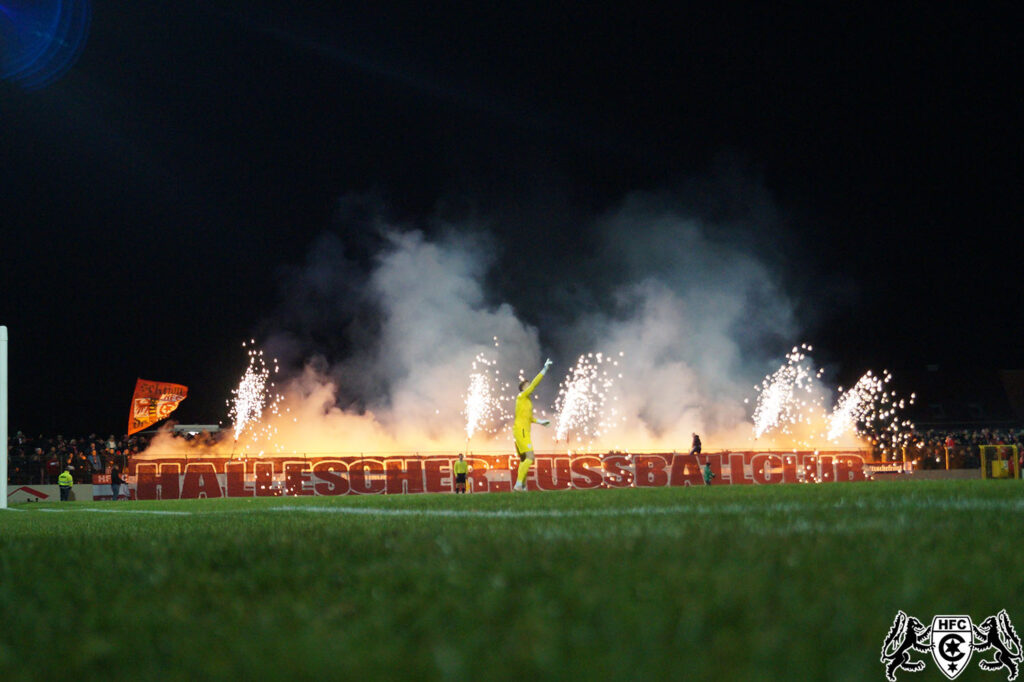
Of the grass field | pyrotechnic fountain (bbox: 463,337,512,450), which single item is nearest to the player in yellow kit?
the grass field

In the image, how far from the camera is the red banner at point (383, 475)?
29.2 meters

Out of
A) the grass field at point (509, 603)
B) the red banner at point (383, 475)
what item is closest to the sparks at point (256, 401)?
the red banner at point (383, 475)

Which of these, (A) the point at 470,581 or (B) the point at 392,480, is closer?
(A) the point at 470,581

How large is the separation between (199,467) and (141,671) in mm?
29184

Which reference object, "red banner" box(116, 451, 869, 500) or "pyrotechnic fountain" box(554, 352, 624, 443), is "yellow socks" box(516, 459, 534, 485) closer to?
"red banner" box(116, 451, 869, 500)

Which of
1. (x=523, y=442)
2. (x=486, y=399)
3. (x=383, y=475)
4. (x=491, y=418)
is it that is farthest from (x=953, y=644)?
(x=486, y=399)

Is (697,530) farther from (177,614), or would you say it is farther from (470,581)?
(177,614)

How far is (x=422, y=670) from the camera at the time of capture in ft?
6.29

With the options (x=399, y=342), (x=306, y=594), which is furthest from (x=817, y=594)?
(x=399, y=342)

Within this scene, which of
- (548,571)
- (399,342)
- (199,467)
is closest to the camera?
(548,571)

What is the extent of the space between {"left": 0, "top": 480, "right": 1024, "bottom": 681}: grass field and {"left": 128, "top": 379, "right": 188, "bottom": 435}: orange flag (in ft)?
166

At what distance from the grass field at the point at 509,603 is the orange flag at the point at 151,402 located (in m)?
50.5

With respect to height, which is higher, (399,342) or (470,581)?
(399,342)

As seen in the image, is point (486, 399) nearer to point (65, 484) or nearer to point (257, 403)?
point (257, 403)
